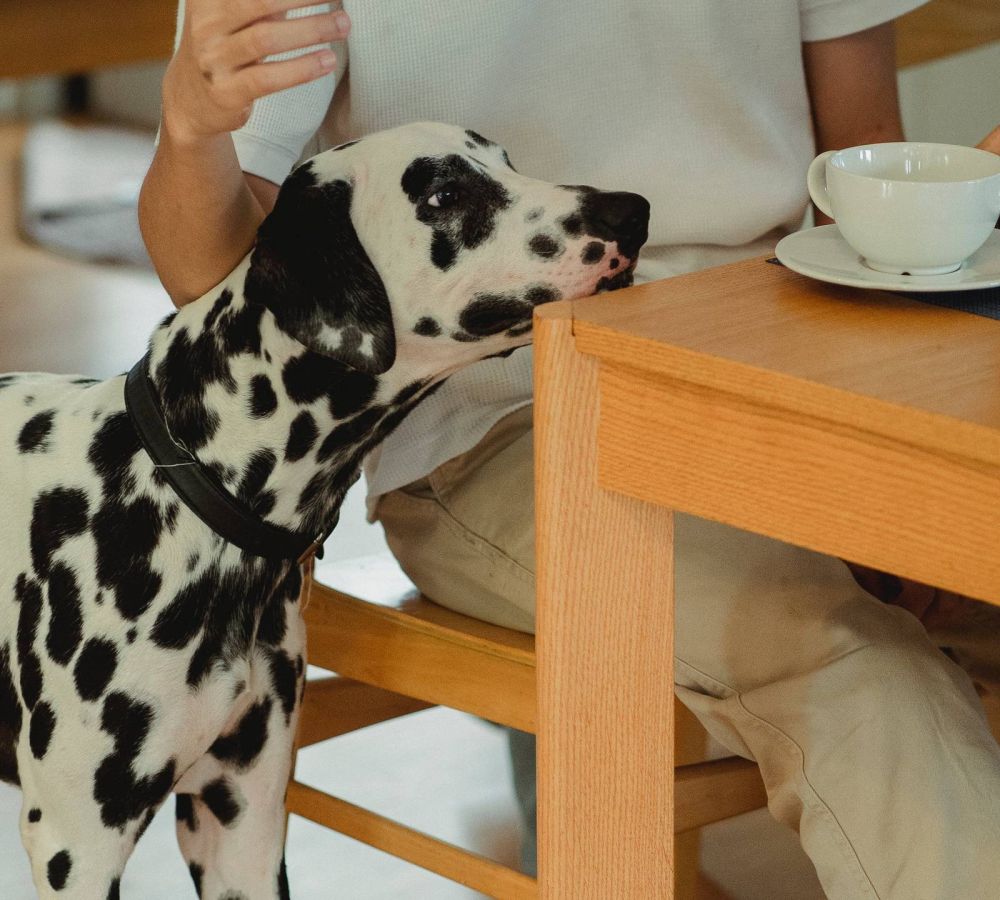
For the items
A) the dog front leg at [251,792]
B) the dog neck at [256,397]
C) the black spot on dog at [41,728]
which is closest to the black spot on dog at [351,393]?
the dog neck at [256,397]

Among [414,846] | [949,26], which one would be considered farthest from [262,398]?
[949,26]

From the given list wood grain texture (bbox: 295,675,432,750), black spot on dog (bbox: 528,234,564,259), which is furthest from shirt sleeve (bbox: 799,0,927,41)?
wood grain texture (bbox: 295,675,432,750)

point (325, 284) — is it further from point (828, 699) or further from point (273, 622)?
point (828, 699)

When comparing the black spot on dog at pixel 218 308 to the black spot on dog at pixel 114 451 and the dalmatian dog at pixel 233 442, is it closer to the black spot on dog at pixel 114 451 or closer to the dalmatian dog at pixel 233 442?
the dalmatian dog at pixel 233 442

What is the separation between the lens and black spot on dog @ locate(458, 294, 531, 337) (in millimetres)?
1101

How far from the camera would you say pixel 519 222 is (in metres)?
1.11

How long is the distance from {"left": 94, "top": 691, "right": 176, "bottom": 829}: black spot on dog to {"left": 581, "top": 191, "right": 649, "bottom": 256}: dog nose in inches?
19.7

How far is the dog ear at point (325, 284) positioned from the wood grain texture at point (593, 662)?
0.21 meters

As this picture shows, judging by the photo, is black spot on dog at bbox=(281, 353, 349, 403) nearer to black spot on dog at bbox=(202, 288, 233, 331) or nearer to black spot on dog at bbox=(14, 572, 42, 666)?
black spot on dog at bbox=(202, 288, 233, 331)

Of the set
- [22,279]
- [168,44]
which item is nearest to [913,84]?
[168,44]

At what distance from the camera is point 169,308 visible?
400 centimetres

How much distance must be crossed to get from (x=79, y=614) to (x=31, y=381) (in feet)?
0.84

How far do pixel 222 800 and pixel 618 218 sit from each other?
0.60 metres

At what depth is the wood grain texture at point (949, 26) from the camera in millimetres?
2971
